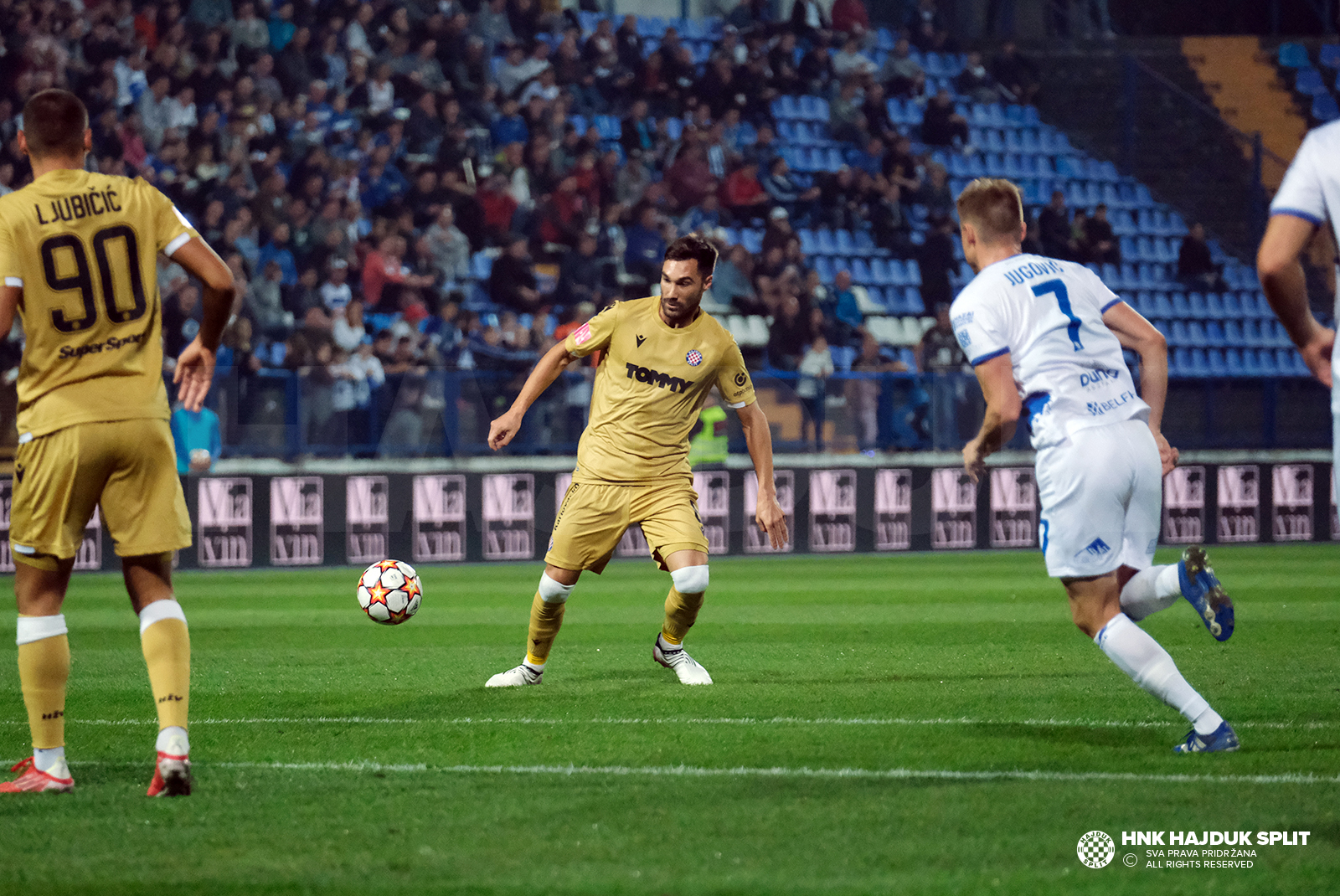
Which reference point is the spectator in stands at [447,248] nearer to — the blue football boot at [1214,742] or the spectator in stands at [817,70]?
the spectator in stands at [817,70]

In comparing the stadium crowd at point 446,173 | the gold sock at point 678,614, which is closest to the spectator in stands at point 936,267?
the stadium crowd at point 446,173

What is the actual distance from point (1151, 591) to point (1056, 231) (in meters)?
17.6

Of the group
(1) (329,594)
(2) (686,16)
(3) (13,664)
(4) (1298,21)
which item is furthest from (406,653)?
(4) (1298,21)

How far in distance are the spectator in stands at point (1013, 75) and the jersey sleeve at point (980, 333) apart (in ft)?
70.3

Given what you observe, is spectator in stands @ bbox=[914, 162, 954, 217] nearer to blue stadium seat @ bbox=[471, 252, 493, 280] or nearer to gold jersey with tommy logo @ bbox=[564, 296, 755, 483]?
blue stadium seat @ bbox=[471, 252, 493, 280]

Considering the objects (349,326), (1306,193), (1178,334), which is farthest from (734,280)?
(1306,193)

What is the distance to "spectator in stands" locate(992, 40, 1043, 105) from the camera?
26.1 m

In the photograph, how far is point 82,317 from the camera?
5133 mm

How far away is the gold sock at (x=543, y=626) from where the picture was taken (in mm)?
8016

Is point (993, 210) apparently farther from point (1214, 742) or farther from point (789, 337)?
point (789, 337)

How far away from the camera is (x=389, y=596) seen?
929cm

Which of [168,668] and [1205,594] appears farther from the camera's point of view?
[1205,594]

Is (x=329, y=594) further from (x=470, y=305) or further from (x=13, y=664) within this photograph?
(x=470, y=305)

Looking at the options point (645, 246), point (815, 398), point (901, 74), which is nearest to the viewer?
point (815, 398)
